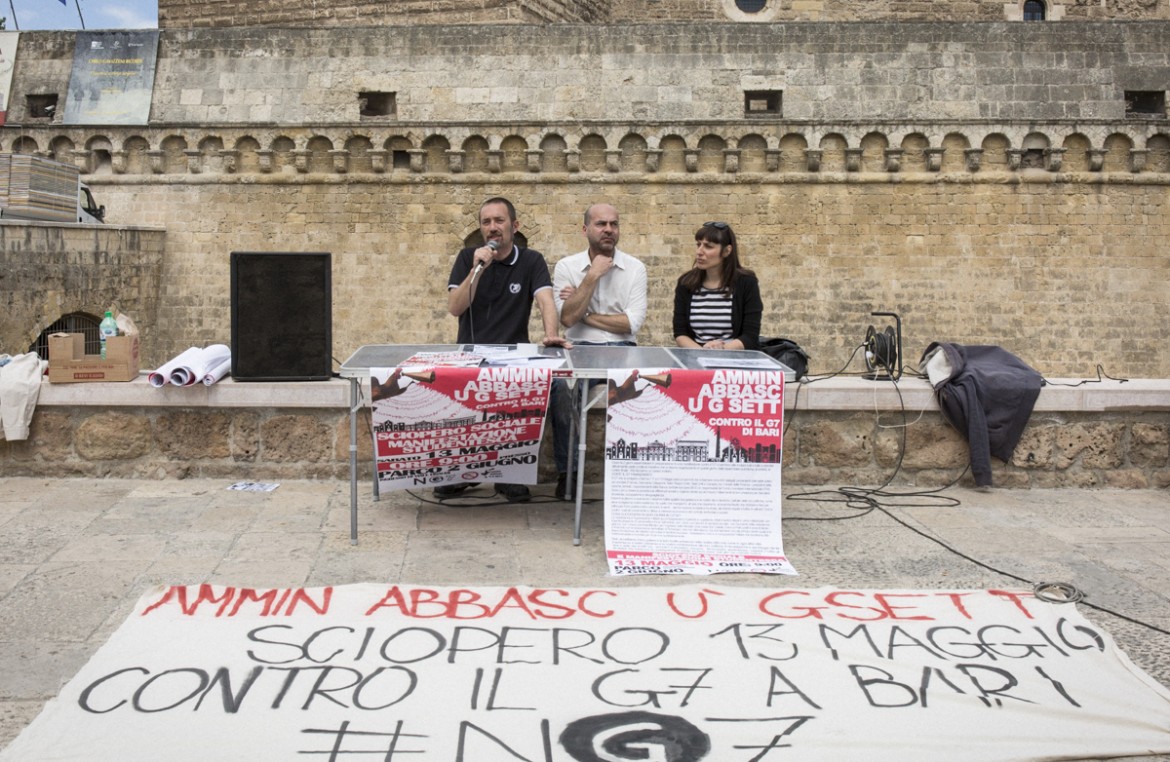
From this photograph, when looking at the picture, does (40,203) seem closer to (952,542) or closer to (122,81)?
(122,81)

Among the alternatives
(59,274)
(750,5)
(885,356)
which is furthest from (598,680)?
(750,5)

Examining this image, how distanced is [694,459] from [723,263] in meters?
1.61

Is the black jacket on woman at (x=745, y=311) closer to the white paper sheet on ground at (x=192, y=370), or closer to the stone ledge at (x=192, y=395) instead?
the stone ledge at (x=192, y=395)

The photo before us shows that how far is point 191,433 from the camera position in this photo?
18.6 feet

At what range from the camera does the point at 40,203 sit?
44.2 feet

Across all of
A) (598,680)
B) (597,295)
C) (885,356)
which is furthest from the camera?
(885,356)

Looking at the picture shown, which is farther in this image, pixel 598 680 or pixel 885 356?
pixel 885 356

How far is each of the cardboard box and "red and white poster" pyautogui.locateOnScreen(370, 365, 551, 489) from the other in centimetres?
200

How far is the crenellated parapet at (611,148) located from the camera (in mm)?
14461

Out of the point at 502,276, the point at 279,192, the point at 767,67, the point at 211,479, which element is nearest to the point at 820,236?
the point at 767,67

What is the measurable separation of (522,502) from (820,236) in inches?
410

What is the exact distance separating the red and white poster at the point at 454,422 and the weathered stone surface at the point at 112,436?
1.83 m

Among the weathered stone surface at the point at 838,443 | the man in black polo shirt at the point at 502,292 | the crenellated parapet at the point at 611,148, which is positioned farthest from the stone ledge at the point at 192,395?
the crenellated parapet at the point at 611,148

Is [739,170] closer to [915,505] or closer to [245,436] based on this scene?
[915,505]
